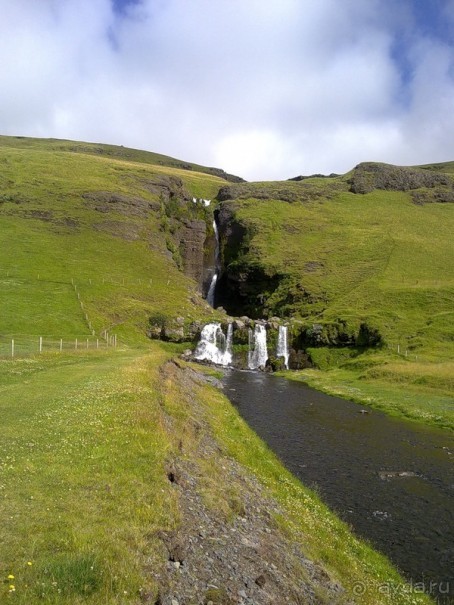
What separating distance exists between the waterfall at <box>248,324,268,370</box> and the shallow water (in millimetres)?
34119

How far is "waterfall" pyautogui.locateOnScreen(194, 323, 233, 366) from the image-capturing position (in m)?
91.8

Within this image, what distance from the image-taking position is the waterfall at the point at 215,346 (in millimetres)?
91794

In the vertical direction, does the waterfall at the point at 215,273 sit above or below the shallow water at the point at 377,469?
above

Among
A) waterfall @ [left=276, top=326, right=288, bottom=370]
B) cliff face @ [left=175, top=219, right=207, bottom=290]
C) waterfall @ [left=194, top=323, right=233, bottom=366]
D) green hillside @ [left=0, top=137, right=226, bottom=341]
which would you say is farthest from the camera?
cliff face @ [left=175, top=219, right=207, bottom=290]

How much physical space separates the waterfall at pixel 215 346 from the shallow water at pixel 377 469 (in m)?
34.8

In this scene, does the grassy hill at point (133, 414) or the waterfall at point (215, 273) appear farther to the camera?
the waterfall at point (215, 273)

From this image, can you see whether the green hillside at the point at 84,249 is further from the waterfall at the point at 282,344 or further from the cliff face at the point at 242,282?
the waterfall at the point at 282,344

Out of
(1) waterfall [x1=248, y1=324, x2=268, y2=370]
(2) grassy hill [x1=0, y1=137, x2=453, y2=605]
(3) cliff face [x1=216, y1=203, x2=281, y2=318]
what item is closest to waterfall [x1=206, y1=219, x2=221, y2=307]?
(3) cliff face [x1=216, y1=203, x2=281, y2=318]

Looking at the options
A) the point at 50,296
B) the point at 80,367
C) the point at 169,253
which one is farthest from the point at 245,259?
the point at 80,367

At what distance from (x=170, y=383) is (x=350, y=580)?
27.0 m

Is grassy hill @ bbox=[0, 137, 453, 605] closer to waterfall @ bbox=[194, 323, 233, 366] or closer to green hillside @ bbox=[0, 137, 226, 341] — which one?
green hillside @ bbox=[0, 137, 226, 341]

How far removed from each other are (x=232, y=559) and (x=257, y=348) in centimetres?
7910

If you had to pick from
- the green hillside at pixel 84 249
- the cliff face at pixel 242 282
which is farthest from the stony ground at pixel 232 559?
the cliff face at pixel 242 282

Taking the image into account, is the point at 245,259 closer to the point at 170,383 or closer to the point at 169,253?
the point at 169,253
